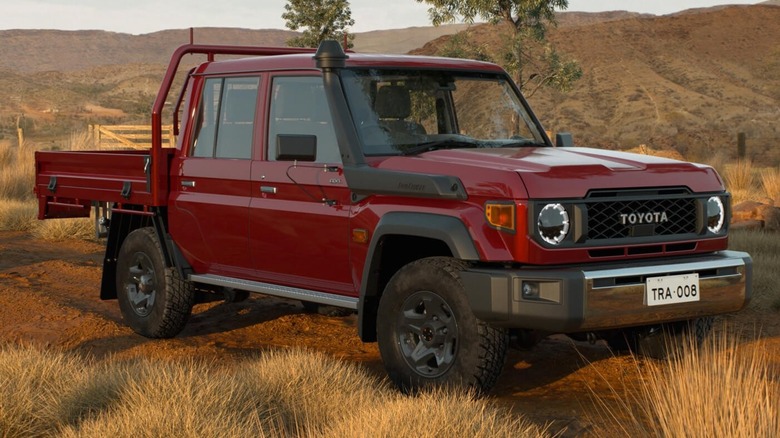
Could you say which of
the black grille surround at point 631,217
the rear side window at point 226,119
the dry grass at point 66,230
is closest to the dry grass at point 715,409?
the black grille surround at point 631,217

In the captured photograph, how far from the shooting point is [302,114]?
7215 millimetres

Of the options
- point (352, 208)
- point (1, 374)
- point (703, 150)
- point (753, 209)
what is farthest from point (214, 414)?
point (703, 150)

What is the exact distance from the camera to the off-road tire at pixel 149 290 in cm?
841

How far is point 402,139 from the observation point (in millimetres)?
6945

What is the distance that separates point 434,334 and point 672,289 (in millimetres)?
1281

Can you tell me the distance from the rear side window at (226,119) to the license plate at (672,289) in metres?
2.85

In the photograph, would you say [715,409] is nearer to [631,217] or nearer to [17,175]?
[631,217]

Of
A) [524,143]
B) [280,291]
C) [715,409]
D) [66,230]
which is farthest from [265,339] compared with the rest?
[66,230]

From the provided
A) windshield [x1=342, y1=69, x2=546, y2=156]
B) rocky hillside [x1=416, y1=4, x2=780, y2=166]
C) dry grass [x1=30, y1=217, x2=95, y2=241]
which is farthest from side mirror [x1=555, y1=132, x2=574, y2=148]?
rocky hillside [x1=416, y1=4, x2=780, y2=166]

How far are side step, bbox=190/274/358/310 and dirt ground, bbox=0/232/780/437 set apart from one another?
51cm

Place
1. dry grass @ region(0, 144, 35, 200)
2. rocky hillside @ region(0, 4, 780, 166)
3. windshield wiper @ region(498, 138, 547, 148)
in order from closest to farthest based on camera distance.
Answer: windshield wiper @ region(498, 138, 547, 148) → dry grass @ region(0, 144, 35, 200) → rocky hillside @ region(0, 4, 780, 166)

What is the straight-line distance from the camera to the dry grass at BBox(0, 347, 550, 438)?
16.3ft

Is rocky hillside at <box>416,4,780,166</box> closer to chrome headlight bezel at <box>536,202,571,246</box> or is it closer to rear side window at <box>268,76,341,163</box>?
rear side window at <box>268,76,341,163</box>

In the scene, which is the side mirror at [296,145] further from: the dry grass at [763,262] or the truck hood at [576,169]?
the dry grass at [763,262]
